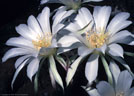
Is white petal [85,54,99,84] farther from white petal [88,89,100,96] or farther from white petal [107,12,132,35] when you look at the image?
white petal [107,12,132,35]

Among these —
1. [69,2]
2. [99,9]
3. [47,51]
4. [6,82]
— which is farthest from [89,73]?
[6,82]

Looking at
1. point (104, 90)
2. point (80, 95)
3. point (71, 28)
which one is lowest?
point (80, 95)

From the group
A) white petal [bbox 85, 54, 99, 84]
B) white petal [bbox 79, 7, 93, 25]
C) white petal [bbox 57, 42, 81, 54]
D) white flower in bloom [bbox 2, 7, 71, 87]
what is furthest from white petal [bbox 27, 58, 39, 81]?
white petal [bbox 79, 7, 93, 25]

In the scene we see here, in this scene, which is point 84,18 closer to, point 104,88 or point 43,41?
point 43,41

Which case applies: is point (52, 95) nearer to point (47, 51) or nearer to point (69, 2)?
point (47, 51)

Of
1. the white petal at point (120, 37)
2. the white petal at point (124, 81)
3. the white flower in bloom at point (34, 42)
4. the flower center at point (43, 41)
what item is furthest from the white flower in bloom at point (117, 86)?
the flower center at point (43, 41)

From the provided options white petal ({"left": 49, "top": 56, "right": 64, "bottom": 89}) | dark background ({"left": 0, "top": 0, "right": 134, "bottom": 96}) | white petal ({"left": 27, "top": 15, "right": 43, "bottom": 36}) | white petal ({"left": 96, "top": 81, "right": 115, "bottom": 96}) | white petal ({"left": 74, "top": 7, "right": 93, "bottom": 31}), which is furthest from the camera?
dark background ({"left": 0, "top": 0, "right": 134, "bottom": 96})

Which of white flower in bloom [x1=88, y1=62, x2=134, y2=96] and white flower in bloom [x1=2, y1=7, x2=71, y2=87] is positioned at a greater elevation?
white flower in bloom [x1=2, y1=7, x2=71, y2=87]
